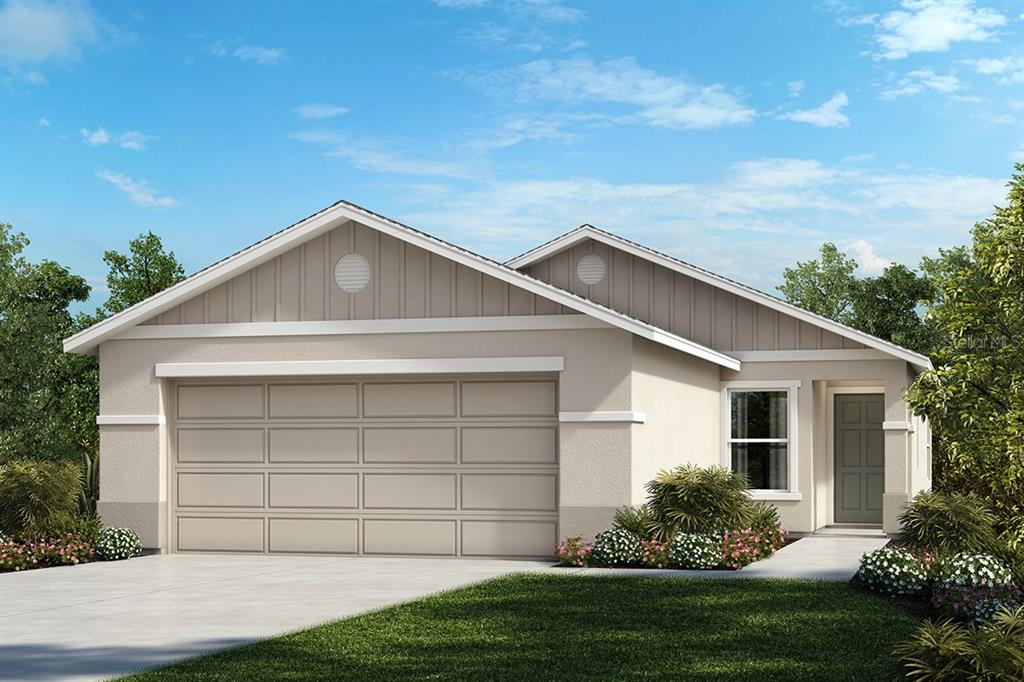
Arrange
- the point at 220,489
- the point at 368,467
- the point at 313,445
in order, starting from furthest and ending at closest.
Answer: the point at 220,489
the point at 313,445
the point at 368,467

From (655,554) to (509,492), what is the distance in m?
2.48

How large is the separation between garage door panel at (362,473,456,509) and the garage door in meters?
0.01

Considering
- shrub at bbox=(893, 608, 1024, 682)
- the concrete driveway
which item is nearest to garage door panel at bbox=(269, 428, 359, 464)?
the concrete driveway

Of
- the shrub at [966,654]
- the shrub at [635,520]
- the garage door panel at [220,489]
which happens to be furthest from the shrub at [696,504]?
the shrub at [966,654]

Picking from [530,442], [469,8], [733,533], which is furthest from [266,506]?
[469,8]

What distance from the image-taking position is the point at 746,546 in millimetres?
17719

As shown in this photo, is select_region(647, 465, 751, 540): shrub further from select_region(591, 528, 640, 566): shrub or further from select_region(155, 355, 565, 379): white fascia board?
select_region(155, 355, 565, 379): white fascia board

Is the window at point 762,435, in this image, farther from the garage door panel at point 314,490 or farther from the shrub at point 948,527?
the garage door panel at point 314,490

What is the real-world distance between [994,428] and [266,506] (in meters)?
9.97

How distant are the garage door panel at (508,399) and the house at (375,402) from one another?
1.1 inches

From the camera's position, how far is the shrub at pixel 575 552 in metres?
17.7

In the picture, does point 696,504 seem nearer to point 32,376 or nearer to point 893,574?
point 893,574

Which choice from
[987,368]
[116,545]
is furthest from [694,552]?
[116,545]

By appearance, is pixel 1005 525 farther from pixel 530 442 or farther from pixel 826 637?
pixel 826 637
